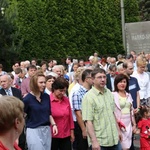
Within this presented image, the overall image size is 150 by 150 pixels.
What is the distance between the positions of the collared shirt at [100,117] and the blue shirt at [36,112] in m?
0.85

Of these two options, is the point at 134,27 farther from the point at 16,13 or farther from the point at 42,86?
the point at 42,86

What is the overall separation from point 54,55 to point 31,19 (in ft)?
9.49

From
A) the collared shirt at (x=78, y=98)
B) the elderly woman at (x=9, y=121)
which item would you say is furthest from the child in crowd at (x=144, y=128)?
the elderly woman at (x=9, y=121)

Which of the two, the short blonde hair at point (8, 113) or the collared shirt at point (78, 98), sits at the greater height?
the short blonde hair at point (8, 113)

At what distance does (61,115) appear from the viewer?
794 cm

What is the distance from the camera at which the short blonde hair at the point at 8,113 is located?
139 inches

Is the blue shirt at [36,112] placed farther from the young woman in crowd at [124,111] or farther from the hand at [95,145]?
the young woman in crowd at [124,111]

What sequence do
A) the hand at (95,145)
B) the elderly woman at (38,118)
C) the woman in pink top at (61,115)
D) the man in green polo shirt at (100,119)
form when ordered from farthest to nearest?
the woman in pink top at (61,115)
the elderly woman at (38,118)
the man in green polo shirt at (100,119)
the hand at (95,145)

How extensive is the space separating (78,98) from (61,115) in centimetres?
70

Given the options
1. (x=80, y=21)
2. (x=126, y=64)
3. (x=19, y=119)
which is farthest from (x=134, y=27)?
(x=19, y=119)

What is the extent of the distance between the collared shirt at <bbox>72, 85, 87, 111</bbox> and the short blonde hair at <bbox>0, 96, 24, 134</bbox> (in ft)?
15.9

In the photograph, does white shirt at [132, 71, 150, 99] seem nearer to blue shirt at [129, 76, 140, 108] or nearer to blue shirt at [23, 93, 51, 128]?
blue shirt at [129, 76, 140, 108]

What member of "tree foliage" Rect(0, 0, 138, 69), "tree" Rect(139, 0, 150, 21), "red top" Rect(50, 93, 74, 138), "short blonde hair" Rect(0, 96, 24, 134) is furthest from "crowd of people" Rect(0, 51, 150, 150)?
"tree" Rect(139, 0, 150, 21)

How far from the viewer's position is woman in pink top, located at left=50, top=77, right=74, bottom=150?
26.1 feet
